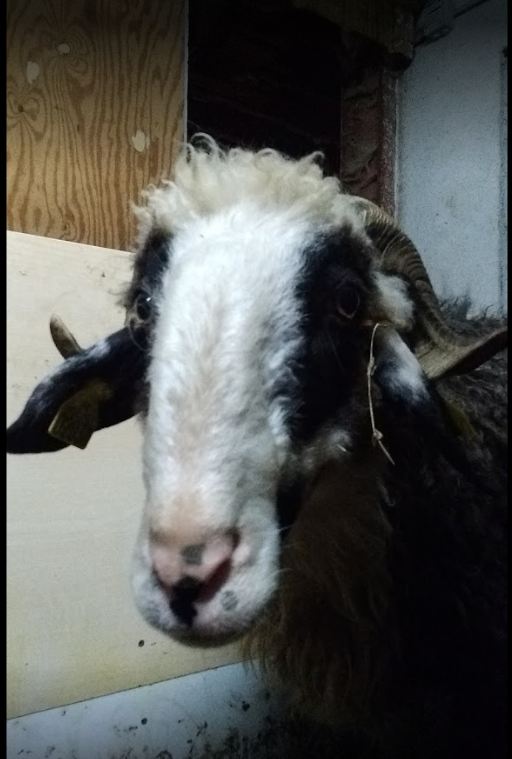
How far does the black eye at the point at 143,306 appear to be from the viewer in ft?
2.63

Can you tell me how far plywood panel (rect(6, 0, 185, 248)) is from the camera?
838 mm

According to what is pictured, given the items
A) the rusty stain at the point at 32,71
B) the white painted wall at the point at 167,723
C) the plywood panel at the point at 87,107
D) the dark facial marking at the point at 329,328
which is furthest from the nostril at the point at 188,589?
the rusty stain at the point at 32,71

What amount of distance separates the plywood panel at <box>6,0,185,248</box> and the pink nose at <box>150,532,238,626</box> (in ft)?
1.65

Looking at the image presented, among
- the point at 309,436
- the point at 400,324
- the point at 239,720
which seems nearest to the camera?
the point at 309,436

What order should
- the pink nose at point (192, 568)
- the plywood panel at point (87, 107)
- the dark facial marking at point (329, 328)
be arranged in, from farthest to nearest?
the plywood panel at point (87, 107) < the dark facial marking at point (329, 328) < the pink nose at point (192, 568)

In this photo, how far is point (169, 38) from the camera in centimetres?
87

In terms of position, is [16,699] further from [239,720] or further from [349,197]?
[349,197]

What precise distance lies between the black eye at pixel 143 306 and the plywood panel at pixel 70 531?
0.11m

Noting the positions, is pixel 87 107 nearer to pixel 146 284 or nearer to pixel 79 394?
pixel 146 284

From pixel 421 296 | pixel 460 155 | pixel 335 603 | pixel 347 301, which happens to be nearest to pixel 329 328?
pixel 347 301

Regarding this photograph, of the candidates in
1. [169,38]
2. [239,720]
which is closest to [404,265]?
[169,38]

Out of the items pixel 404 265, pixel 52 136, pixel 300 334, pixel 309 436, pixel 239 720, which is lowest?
pixel 239 720

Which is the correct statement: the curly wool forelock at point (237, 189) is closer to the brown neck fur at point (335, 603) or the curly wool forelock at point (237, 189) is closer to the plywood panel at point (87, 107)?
the plywood panel at point (87, 107)

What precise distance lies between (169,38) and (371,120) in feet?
0.97
